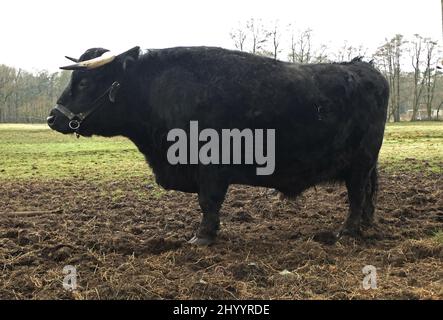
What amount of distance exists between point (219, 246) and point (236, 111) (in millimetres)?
1618

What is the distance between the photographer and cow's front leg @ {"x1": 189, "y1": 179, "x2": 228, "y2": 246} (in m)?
5.88

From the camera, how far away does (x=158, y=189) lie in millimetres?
10016

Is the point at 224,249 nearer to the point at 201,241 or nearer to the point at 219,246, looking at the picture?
the point at 219,246

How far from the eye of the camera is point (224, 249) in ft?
18.2

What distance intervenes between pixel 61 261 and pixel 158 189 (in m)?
4.96

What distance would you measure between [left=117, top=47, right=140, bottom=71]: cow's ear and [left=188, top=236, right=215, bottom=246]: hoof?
7.55ft

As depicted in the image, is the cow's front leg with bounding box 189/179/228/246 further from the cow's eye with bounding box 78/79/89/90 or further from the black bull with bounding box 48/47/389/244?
the cow's eye with bounding box 78/79/89/90

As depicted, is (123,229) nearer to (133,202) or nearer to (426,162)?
(133,202)

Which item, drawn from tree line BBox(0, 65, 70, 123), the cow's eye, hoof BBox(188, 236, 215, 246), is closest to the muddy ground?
hoof BBox(188, 236, 215, 246)

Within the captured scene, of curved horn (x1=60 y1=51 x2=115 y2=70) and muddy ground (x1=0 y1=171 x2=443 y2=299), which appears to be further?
curved horn (x1=60 y1=51 x2=115 y2=70)

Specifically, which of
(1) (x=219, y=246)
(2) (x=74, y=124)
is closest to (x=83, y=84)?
(2) (x=74, y=124)

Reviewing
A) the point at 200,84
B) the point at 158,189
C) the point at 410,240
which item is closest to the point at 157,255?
the point at 200,84

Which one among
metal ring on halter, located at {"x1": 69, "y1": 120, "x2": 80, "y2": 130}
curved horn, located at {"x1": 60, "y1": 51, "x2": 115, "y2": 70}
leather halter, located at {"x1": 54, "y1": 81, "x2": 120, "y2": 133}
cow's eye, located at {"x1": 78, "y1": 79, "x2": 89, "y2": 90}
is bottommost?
metal ring on halter, located at {"x1": 69, "y1": 120, "x2": 80, "y2": 130}

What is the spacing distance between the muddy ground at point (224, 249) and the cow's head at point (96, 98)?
4.61ft
